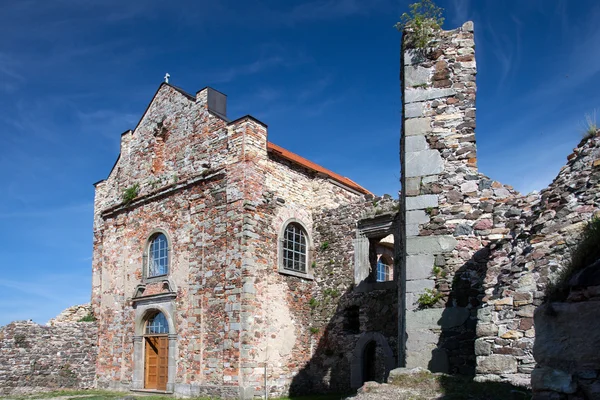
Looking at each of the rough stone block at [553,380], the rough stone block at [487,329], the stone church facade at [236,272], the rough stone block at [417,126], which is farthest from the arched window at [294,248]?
the rough stone block at [553,380]

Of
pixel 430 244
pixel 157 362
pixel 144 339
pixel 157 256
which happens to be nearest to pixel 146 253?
pixel 157 256

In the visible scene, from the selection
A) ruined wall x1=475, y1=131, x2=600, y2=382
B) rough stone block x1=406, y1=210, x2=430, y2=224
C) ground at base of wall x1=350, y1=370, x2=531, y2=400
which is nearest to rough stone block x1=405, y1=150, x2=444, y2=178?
rough stone block x1=406, y1=210, x2=430, y2=224

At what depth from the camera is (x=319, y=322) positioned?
15.8 metres

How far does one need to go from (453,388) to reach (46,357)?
14.8 meters

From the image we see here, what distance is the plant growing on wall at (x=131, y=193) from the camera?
18.0 m

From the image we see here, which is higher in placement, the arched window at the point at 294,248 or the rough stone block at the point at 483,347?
the arched window at the point at 294,248

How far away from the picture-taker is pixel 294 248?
16.0 m

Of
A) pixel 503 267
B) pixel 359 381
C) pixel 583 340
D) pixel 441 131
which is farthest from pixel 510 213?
pixel 359 381

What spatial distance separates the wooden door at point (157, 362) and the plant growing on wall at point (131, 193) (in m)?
4.38

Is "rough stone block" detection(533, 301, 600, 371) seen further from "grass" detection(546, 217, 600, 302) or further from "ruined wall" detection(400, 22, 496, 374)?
"ruined wall" detection(400, 22, 496, 374)

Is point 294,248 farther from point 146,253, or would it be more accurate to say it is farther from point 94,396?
point 94,396

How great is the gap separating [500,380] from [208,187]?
11.2m

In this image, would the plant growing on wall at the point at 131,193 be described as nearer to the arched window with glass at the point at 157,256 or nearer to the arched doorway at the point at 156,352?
the arched window with glass at the point at 157,256

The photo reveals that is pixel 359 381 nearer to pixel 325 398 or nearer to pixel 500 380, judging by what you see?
pixel 325 398
